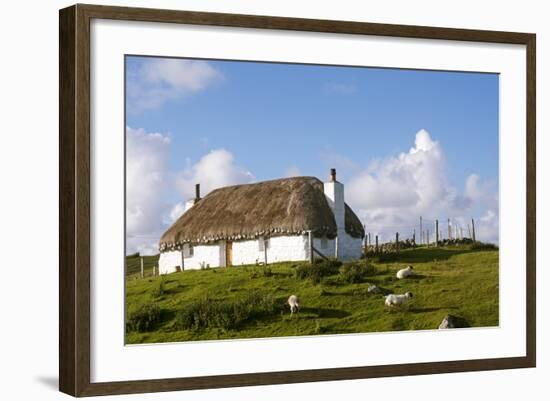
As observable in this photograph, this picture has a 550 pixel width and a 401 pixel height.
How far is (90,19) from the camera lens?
1138cm

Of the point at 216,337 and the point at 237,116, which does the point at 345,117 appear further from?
the point at 216,337

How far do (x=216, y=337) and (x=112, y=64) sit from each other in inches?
122

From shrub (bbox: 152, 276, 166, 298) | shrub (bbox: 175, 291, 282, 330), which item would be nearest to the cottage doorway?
shrub (bbox: 175, 291, 282, 330)

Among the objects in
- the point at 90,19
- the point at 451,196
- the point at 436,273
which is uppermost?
the point at 90,19

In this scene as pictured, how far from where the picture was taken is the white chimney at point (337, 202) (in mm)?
12680

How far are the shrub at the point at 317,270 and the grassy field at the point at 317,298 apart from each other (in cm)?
4

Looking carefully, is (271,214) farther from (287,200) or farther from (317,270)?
(317,270)

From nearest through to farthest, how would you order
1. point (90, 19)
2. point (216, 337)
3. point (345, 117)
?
1. point (90, 19)
2. point (216, 337)
3. point (345, 117)

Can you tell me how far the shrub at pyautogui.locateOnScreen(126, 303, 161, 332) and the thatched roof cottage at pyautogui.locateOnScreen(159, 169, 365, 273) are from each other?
0.50 meters

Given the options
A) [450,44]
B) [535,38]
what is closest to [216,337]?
[450,44]

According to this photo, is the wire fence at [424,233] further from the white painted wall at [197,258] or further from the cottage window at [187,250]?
the cottage window at [187,250]

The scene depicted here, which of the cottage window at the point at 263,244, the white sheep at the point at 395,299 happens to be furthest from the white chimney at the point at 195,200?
the white sheep at the point at 395,299

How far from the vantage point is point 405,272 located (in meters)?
13.2

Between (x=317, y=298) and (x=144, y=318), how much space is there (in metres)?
2.01
